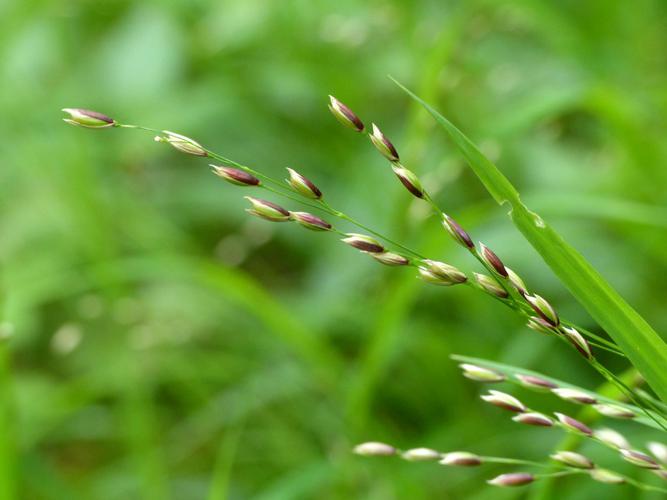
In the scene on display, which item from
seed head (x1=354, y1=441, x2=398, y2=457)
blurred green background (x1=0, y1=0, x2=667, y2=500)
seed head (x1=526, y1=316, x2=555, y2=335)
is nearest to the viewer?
seed head (x1=526, y1=316, x2=555, y2=335)

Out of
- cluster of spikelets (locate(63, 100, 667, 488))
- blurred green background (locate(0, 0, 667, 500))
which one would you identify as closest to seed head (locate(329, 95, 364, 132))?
cluster of spikelets (locate(63, 100, 667, 488))

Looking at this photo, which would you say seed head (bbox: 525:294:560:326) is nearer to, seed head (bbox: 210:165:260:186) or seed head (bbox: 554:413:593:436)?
seed head (bbox: 554:413:593:436)

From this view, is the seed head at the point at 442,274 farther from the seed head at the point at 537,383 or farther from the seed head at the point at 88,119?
the seed head at the point at 88,119

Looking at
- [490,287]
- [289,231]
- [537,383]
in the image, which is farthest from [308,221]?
[289,231]

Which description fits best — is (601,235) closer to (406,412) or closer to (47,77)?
(406,412)

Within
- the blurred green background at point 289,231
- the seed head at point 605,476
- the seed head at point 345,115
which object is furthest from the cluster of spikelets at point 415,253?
the blurred green background at point 289,231
